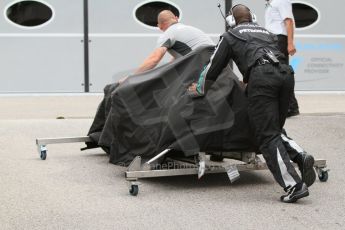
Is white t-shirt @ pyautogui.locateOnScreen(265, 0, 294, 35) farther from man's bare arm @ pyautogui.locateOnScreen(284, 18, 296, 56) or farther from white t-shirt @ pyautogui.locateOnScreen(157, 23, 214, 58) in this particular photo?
white t-shirt @ pyautogui.locateOnScreen(157, 23, 214, 58)

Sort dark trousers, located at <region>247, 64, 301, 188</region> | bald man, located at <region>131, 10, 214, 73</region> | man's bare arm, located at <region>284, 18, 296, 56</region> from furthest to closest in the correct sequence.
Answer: man's bare arm, located at <region>284, 18, 296, 56</region>
bald man, located at <region>131, 10, 214, 73</region>
dark trousers, located at <region>247, 64, 301, 188</region>

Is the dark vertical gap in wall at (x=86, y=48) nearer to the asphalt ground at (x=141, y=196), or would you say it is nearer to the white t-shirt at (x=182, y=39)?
the asphalt ground at (x=141, y=196)

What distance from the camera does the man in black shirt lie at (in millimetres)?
6043

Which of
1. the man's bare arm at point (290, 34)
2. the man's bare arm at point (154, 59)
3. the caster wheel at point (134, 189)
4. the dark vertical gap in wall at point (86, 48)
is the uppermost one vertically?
the man's bare arm at point (154, 59)

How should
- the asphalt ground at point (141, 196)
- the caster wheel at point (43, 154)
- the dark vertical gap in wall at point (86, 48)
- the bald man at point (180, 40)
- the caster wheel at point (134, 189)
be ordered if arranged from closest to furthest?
the asphalt ground at point (141, 196)
the caster wheel at point (134, 189)
the bald man at point (180, 40)
the caster wheel at point (43, 154)
the dark vertical gap in wall at point (86, 48)

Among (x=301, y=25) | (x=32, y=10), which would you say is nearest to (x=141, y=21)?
(x=32, y=10)

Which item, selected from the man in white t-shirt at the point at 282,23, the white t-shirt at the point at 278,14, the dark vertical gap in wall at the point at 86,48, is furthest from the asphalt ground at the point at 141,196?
the dark vertical gap in wall at the point at 86,48

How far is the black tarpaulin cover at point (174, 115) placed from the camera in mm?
6371

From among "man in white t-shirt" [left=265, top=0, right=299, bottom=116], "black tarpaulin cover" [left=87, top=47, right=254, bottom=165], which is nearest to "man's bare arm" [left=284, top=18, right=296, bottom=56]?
"man in white t-shirt" [left=265, top=0, right=299, bottom=116]

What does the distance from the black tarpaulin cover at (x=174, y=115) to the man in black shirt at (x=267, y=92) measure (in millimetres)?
244

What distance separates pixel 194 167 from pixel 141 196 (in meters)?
0.58

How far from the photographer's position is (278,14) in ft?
31.6

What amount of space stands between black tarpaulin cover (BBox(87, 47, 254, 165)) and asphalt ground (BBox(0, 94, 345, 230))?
0.38 meters

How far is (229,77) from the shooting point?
6586 millimetres
